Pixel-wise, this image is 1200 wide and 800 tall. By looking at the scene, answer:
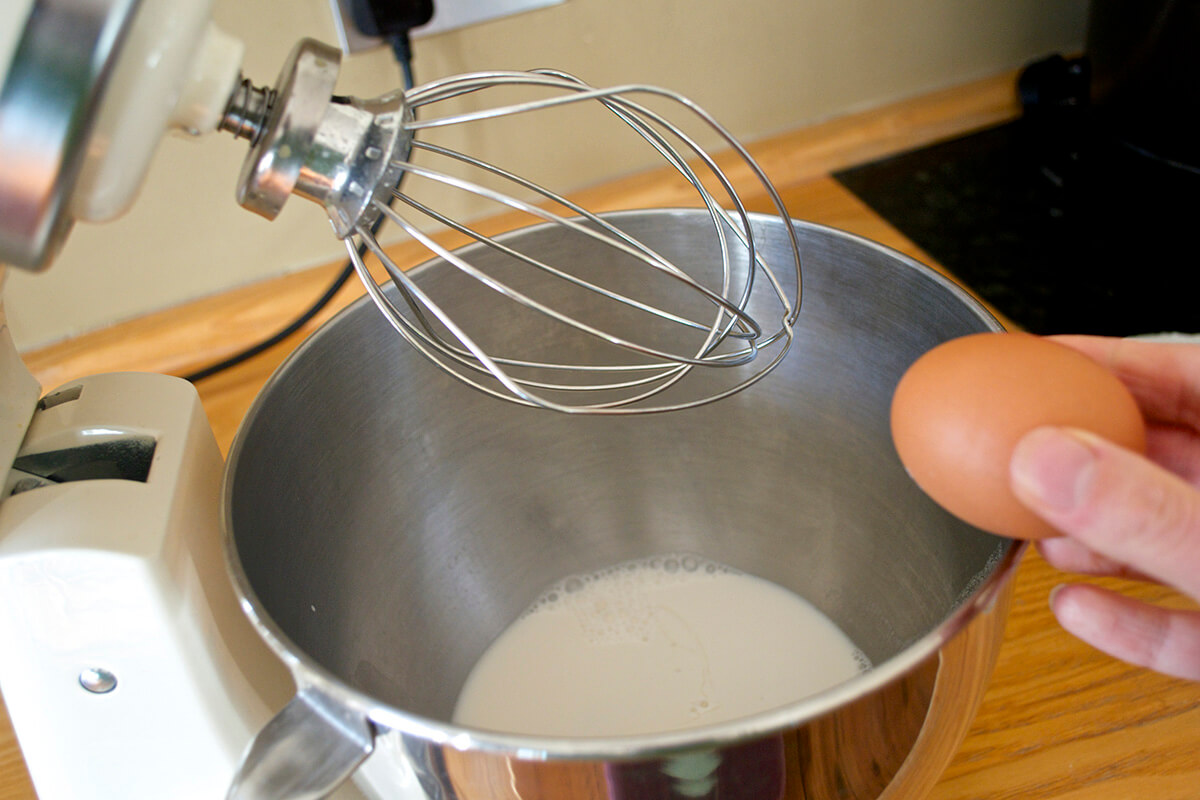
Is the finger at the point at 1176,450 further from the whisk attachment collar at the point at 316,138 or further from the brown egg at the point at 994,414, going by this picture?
the whisk attachment collar at the point at 316,138

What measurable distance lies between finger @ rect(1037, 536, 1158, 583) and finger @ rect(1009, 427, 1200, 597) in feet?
0.37

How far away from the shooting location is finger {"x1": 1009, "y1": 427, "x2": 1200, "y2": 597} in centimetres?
29

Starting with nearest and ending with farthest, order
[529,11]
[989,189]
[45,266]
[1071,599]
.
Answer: [45,266] → [1071,599] → [529,11] → [989,189]

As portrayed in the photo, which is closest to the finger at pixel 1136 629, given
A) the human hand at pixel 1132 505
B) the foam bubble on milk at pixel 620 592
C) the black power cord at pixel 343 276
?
the human hand at pixel 1132 505

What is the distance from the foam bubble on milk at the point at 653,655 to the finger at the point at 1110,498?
0.21m

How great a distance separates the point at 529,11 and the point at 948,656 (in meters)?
0.54

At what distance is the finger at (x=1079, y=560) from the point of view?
1.38ft

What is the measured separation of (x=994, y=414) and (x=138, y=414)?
33 cm

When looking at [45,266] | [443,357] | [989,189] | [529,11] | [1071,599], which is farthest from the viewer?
[989,189]

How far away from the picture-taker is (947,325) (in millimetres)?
436

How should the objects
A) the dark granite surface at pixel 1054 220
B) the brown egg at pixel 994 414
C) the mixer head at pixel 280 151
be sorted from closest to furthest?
the mixer head at pixel 280 151 < the brown egg at pixel 994 414 < the dark granite surface at pixel 1054 220

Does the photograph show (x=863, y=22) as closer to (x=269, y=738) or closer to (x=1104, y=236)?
(x=1104, y=236)

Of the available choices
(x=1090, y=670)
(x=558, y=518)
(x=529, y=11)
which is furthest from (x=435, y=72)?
(x=1090, y=670)

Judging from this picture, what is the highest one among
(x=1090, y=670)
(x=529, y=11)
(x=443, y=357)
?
(x=529, y=11)
